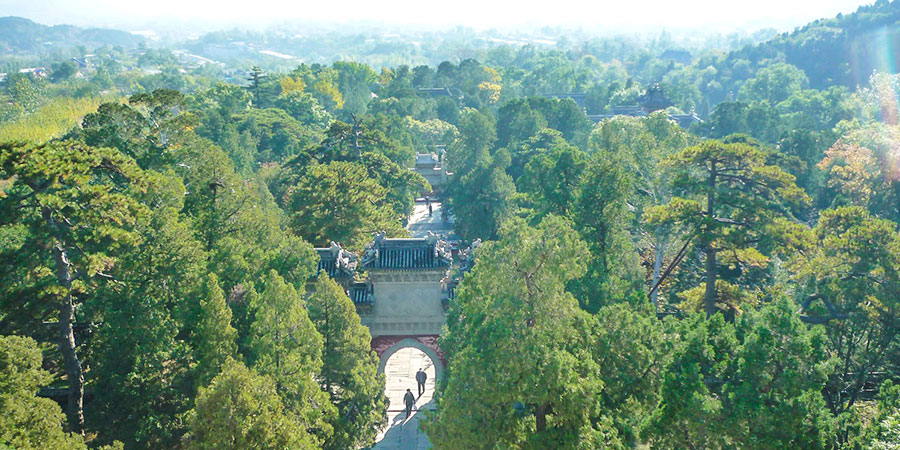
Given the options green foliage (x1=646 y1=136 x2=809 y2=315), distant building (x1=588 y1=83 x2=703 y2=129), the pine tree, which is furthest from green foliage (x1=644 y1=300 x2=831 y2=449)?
distant building (x1=588 y1=83 x2=703 y2=129)

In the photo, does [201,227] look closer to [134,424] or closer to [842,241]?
[134,424]

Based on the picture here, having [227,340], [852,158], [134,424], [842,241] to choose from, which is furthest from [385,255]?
[852,158]

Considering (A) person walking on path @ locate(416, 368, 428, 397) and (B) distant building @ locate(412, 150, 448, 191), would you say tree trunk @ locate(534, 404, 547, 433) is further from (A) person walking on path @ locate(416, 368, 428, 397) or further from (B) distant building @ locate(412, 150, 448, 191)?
(B) distant building @ locate(412, 150, 448, 191)

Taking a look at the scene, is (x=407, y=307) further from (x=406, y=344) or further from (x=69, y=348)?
(x=69, y=348)

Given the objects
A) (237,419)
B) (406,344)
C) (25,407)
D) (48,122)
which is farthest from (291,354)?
(48,122)

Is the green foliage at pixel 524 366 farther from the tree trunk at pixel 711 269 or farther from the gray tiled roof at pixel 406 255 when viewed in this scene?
the tree trunk at pixel 711 269

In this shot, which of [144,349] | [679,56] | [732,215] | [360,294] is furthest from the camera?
[679,56]
